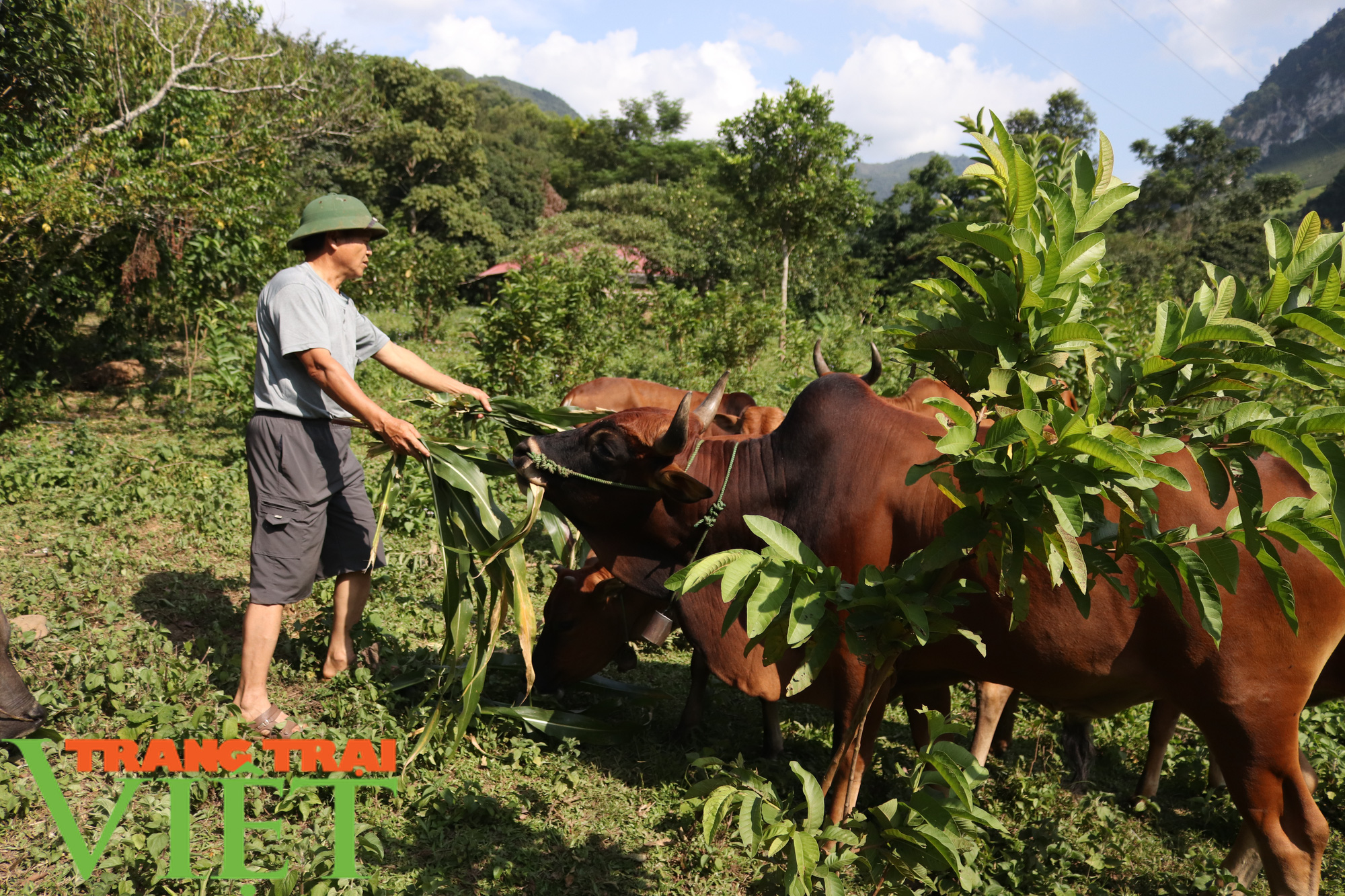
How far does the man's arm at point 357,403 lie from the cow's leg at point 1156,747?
11.5ft

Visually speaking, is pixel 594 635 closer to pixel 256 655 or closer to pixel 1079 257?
pixel 256 655

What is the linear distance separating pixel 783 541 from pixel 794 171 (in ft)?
53.6

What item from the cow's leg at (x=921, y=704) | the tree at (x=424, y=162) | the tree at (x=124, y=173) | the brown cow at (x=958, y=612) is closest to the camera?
the brown cow at (x=958, y=612)

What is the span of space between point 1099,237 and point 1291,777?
2324 mm

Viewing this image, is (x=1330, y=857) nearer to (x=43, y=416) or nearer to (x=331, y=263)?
(x=331, y=263)

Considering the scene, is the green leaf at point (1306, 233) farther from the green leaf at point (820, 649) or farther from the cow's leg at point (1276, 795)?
the cow's leg at point (1276, 795)

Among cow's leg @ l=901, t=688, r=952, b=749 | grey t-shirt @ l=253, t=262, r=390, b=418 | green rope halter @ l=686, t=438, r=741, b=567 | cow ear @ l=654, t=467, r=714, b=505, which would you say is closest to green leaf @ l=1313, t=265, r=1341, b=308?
cow ear @ l=654, t=467, r=714, b=505

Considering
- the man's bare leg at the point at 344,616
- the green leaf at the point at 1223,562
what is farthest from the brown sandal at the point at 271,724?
the green leaf at the point at 1223,562

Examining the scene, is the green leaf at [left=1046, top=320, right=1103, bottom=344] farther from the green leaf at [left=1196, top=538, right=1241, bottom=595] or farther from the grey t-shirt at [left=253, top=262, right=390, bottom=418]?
the grey t-shirt at [left=253, top=262, right=390, bottom=418]

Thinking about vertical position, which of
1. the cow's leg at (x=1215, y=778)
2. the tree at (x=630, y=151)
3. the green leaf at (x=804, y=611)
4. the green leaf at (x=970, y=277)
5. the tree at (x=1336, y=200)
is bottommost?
the cow's leg at (x=1215, y=778)

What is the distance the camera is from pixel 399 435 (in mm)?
3342

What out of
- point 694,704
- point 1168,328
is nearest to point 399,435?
point 694,704

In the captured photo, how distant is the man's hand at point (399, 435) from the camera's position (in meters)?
3.32

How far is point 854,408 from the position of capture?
326 centimetres
